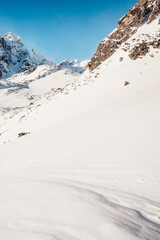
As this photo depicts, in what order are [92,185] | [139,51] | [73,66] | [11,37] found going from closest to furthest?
1. [92,185]
2. [139,51]
3. [73,66]
4. [11,37]

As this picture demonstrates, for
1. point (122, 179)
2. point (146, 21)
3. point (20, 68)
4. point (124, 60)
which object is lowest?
point (122, 179)

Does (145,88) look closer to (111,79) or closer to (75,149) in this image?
(111,79)

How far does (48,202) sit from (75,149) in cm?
363

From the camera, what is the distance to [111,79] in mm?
16781

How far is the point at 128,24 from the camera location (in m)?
26.3

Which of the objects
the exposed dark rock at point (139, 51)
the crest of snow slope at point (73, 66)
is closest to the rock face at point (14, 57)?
the crest of snow slope at point (73, 66)

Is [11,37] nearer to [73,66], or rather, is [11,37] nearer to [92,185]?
[73,66]

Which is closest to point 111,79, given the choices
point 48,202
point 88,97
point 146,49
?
point 88,97

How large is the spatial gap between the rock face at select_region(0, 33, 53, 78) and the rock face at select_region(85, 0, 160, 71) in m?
117

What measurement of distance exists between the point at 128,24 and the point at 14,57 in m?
152

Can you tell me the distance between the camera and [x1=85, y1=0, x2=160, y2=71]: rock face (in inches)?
933

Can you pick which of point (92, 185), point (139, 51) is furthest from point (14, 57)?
point (92, 185)

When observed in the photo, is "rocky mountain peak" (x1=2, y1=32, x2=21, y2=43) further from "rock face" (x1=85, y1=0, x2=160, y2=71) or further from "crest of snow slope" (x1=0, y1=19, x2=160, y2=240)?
"crest of snow slope" (x1=0, y1=19, x2=160, y2=240)

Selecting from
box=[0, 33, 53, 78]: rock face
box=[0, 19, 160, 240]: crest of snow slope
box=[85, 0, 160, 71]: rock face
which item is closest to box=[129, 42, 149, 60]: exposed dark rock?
box=[85, 0, 160, 71]: rock face
